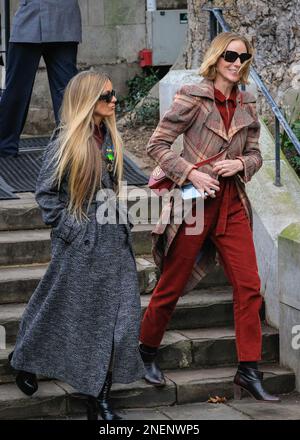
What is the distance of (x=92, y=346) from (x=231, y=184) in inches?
47.5

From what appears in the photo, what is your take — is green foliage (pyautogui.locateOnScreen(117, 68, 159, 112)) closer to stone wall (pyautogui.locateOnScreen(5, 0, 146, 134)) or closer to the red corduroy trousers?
stone wall (pyautogui.locateOnScreen(5, 0, 146, 134))

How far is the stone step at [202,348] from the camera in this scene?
725 centimetres

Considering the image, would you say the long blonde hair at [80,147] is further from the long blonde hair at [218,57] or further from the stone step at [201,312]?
the stone step at [201,312]

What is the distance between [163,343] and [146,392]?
0.42 m

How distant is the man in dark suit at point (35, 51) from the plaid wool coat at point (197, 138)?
2368 millimetres

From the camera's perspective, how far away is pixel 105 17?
11359 mm

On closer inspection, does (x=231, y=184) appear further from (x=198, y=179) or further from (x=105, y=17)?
(x=105, y=17)

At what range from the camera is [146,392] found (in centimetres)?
693

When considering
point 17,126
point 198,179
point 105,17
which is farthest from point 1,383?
point 105,17

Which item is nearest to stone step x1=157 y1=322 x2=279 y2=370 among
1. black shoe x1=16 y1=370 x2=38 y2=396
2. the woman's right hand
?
black shoe x1=16 y1=370 x2=38 y2=396

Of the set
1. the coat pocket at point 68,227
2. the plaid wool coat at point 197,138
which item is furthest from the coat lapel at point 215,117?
the coat pocket at point 68,227

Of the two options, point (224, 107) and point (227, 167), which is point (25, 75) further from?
point (227, 167)

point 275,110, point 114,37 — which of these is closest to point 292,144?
point 275,110

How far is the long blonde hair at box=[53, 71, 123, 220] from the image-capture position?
641cm
